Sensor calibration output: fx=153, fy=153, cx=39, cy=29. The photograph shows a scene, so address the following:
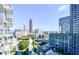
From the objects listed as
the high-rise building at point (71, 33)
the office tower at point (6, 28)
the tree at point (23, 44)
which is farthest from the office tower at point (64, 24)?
the office tower at point (6, 28)

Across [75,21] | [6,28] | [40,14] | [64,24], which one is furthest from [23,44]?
[75,21]

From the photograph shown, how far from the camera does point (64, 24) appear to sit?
201 centimetres

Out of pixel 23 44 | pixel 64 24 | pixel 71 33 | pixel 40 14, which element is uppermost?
pixel 40 14

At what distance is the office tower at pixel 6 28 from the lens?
2.00 m

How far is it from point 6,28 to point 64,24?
30.2 inches

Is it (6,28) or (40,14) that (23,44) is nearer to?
(6,28)

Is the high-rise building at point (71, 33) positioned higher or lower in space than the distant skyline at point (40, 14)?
lower

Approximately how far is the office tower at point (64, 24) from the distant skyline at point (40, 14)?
1.6 inches

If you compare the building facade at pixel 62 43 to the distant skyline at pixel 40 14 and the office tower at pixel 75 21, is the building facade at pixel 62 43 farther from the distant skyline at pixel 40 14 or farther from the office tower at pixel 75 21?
the distant skyline at pixel 40 14

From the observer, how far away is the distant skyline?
200cm

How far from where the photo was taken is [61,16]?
1996mm

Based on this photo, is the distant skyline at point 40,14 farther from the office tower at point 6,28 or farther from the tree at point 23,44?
the tree at point 23,44
